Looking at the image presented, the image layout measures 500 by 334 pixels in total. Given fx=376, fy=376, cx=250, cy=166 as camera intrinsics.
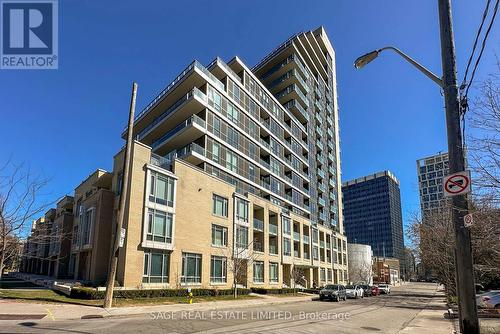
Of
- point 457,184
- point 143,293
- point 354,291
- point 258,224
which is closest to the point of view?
point 457,184

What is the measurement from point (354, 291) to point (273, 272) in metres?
9.90

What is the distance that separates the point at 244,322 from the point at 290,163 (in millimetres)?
47357

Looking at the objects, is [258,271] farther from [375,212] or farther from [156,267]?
[375,212]

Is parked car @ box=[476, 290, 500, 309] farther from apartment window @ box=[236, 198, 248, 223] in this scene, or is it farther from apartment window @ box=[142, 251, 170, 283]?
apartment window @ box=[236, 198, 248, 223]

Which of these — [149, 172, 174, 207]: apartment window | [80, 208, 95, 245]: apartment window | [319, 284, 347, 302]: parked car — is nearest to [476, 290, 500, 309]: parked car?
[319, 284, 347, 302]: parked car

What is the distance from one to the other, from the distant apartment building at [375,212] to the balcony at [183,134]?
79.8m

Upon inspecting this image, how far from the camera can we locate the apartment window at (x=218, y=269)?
117 feet

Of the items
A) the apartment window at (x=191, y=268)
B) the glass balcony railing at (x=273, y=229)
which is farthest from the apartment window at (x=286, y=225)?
the apartment window at (x=191, y=268)

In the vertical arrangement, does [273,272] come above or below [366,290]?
above

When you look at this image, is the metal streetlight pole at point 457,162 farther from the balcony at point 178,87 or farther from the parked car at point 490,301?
the balcony at point 178,87

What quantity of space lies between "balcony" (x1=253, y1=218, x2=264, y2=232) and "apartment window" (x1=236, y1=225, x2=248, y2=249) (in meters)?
2.68

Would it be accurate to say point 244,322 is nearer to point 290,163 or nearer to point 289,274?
point 289,274

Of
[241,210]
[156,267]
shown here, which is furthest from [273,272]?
[156,267]

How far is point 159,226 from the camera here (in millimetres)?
29891
